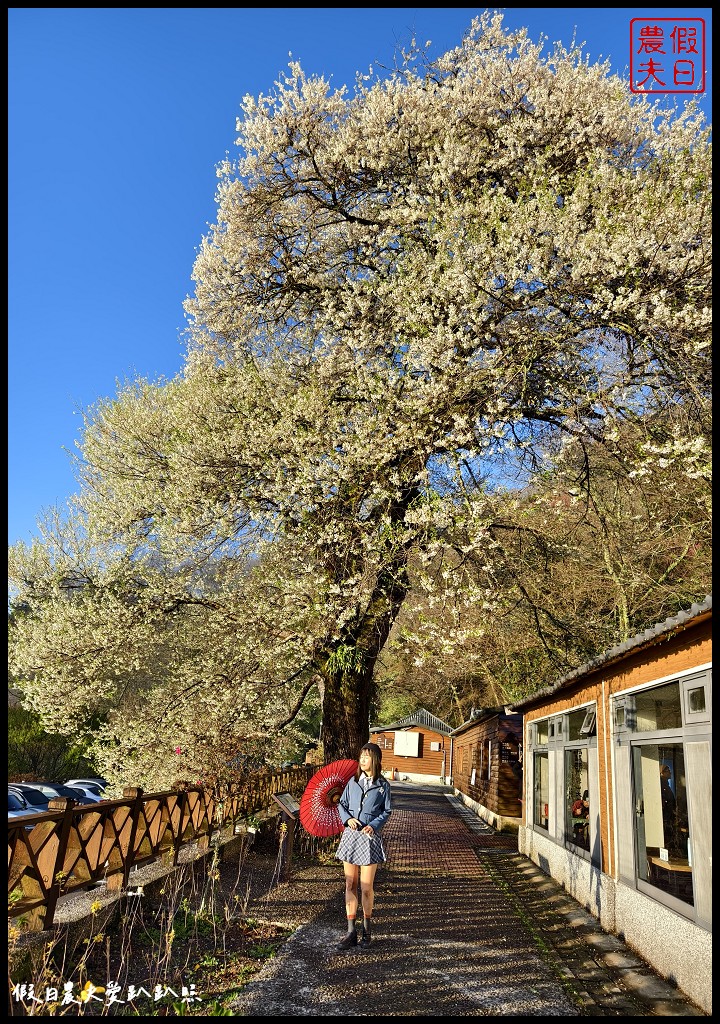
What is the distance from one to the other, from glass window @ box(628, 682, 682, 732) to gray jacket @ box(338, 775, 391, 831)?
9.52 ft

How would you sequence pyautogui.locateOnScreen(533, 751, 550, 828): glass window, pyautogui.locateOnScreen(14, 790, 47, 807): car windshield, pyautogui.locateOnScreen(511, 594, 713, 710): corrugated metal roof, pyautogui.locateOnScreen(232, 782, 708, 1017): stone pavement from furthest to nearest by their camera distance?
pyautogui.locateOnScreen(14, 790, 47, 807): car windshield < pyautogui.locateOnScreen(533, 751, 550, 828): glass window < pyautogui.locateOnScreen(511, 594, 713, 710): corrugated metal roof < pyautogui.locateOnScreen(232, 782, 708, 1017): stone pavement

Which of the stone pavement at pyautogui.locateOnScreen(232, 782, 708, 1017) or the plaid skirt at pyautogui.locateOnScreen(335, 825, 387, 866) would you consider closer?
the stone pavement at pyautogui.locateOnScreen(232, 782, 708, 1017)

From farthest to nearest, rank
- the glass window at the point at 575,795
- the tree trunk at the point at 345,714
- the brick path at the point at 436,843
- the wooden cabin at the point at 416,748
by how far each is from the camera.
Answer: the wooden cabin at the point at 416,748
the brick path at the point at 436,843
the tree trunk at the point at 345,714
the glass window at the point at 575,795

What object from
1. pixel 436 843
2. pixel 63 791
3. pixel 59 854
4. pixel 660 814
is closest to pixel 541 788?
pixel 436 843

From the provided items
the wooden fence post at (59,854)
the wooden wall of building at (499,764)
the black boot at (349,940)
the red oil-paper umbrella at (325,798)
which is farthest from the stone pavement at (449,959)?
the wooden wall of building at (499,764)

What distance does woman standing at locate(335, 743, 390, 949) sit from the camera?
20.2ft

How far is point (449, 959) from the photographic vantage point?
20.0 feet

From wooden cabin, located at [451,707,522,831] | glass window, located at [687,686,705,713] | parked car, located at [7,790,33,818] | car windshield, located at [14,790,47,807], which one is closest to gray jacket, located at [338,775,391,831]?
glass window, located at [687,686,705,713]

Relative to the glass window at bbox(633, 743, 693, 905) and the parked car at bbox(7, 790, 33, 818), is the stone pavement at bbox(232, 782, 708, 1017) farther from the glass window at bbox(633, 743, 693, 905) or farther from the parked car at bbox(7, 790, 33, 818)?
the parked car at bbox(7, 790, 33, 818)

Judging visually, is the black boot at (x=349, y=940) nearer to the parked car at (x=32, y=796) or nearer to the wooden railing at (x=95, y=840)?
the wooden railing at (x=95, y=840)

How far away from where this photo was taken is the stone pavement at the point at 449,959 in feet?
16.5

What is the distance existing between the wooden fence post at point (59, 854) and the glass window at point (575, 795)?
763 cm

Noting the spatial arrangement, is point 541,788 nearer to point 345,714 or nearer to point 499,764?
point 345,714

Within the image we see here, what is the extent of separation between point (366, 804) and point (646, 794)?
11.2 ft
